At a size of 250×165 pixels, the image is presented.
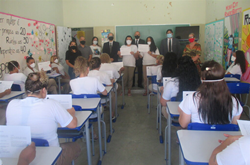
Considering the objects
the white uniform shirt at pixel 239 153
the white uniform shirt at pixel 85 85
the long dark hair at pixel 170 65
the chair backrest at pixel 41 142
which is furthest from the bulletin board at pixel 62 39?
the white uniform shirt at pixel 239 153

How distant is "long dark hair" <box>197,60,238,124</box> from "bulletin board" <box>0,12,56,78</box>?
3.98 meters

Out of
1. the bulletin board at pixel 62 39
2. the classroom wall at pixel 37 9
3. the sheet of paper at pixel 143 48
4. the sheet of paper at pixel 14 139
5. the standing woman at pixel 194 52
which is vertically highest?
the classroom wall at pixel 37 9

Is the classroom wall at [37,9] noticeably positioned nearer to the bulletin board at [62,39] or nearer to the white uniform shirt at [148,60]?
the bulletin board at [62,39]

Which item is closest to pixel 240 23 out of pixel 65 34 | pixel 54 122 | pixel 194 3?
pixel 194 3

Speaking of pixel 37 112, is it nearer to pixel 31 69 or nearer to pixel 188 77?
pixel 188 77

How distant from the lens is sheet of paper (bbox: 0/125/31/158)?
119 centimetres

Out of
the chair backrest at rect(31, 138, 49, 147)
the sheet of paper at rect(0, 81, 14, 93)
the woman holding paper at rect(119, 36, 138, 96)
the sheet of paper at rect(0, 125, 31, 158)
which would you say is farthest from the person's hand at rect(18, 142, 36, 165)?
the woman holding paper at rect(119, 36, 138, 96)

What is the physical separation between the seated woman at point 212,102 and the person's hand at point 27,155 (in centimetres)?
118

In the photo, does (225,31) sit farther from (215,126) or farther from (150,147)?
(215,126)

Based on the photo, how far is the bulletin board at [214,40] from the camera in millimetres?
5469

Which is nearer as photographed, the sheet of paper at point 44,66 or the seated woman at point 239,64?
the seated woman at point 239,64

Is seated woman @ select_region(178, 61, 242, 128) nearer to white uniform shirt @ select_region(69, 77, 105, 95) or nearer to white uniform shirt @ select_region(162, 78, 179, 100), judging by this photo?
white uniform shirt @ select_region(162, 78, 179, 100)

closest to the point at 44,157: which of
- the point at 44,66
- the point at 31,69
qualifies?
the point at 31,69

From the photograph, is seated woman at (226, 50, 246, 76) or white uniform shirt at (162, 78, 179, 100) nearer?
white uniform shirt at (162, 78, 179, 100)
